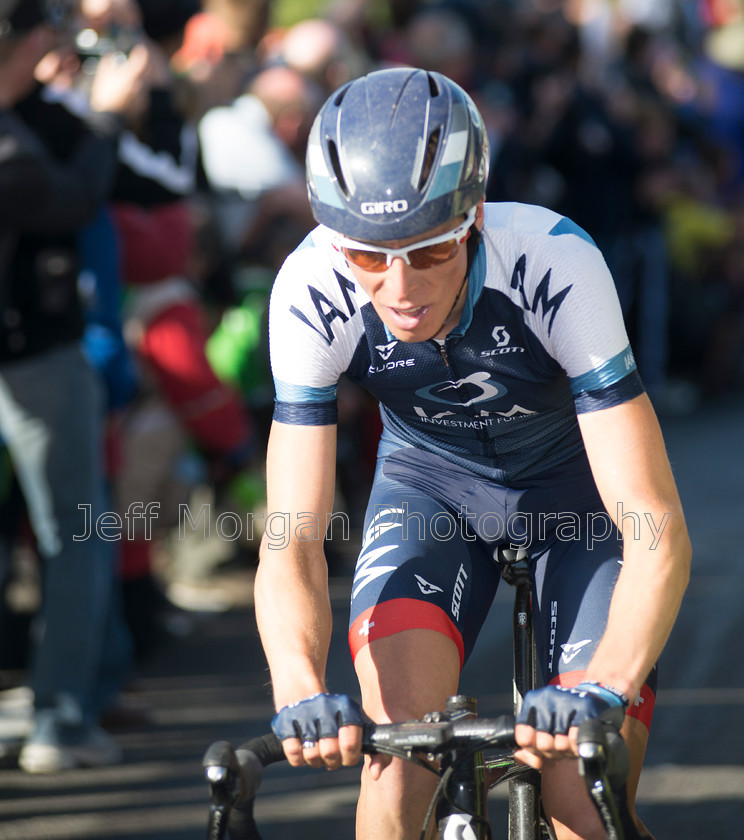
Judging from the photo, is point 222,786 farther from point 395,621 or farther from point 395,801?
point 395,621

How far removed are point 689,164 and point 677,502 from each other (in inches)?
412

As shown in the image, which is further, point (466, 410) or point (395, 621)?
point (466, 410)

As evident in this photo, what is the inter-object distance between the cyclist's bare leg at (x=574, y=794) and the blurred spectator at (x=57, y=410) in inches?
101

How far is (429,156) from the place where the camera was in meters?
2.61

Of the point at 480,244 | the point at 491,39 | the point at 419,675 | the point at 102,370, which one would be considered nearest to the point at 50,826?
the point at 102,370

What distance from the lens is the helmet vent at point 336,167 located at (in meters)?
2.61

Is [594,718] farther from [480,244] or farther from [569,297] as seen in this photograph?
[480,244]

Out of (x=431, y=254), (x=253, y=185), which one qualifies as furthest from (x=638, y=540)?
(x=253, y=185)

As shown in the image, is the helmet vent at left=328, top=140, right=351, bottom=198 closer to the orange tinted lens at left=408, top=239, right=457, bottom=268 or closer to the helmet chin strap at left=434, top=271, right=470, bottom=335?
the orange tinted lens at left=408, top=239, right=457, bottom=268

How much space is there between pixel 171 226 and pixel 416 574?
323cm

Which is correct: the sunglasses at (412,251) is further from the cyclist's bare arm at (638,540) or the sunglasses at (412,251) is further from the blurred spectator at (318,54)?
the blurred spectator at (318,54)

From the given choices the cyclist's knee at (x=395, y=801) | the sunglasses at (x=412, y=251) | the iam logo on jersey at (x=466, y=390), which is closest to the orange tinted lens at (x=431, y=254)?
the sunglasses at (x=412, y=251)

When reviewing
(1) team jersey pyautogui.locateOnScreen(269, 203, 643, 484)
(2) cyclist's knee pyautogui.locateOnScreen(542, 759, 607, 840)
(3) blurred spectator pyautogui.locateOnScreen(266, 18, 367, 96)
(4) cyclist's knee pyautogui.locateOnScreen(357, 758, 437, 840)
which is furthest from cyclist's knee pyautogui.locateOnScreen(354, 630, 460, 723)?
(3) blurred spectator pyautogui.locateOnScreen(266, 18, 367, 96)

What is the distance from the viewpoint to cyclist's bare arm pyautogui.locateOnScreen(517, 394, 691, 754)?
2.52 metres
